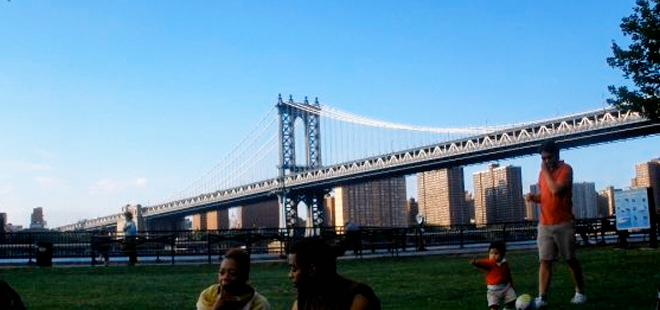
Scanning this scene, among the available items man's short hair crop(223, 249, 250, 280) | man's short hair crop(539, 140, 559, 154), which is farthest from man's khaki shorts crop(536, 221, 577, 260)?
man's short hair crop(223, 249, 250, 280)

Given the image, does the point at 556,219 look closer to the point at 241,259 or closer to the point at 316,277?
the point at 241,259

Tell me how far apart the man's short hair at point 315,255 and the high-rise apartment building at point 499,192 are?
67662mm

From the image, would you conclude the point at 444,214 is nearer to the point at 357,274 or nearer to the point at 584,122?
the point at 584,122

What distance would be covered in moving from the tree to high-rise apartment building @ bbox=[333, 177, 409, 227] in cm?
7892

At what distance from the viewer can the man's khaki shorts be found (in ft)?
25.2

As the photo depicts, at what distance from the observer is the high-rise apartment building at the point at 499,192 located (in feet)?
234

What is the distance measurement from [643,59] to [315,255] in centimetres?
1255

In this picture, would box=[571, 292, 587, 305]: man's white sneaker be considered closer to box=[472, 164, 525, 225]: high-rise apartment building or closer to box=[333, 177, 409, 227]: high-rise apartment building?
box=[472, 164, 525, 225]: high-rise apartment building

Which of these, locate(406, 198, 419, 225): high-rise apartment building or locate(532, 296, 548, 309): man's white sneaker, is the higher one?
Result: locate(406, 198, 419, 225): high-rise apartment building

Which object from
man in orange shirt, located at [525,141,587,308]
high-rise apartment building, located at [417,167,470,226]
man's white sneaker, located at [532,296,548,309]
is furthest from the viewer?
high-rise apartment building, located at [417,167,470,226]

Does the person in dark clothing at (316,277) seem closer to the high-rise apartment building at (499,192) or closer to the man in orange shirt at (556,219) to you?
the man in orange shirt at (556,219)

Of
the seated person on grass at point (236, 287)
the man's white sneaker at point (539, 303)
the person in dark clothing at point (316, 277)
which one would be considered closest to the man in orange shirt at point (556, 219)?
the man's white sneaker at point (539, 303)

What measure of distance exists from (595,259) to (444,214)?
222 feet

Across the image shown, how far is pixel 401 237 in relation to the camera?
23188 millimetres
